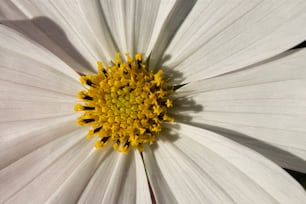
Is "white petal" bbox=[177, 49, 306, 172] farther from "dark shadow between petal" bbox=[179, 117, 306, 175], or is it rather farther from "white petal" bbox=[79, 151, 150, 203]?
"white petal" bbox=[79, 151, 150, 203]

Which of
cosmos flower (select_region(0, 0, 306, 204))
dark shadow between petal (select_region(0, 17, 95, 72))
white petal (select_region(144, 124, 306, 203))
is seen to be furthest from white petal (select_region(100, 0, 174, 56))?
white petal (select_region(144, 124, 306, 203))

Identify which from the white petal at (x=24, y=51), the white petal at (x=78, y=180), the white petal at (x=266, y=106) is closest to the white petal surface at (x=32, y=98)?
the white petal at (x=24, y=51)

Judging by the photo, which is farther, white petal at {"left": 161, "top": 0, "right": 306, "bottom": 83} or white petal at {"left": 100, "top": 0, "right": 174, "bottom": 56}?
white petal at {"left": 100, "top": 0, "right": 174, "bottom": 56}

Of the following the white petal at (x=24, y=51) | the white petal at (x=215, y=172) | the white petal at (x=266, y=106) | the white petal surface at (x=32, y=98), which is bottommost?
the white petal at (x=215, y=172)

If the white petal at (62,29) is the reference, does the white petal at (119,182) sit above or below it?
below

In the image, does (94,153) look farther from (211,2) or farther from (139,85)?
(211,2)

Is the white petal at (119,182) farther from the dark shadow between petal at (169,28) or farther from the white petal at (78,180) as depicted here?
the dark shadow between petal at (169,28)

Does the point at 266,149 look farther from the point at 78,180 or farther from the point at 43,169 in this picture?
the point at 43,169
